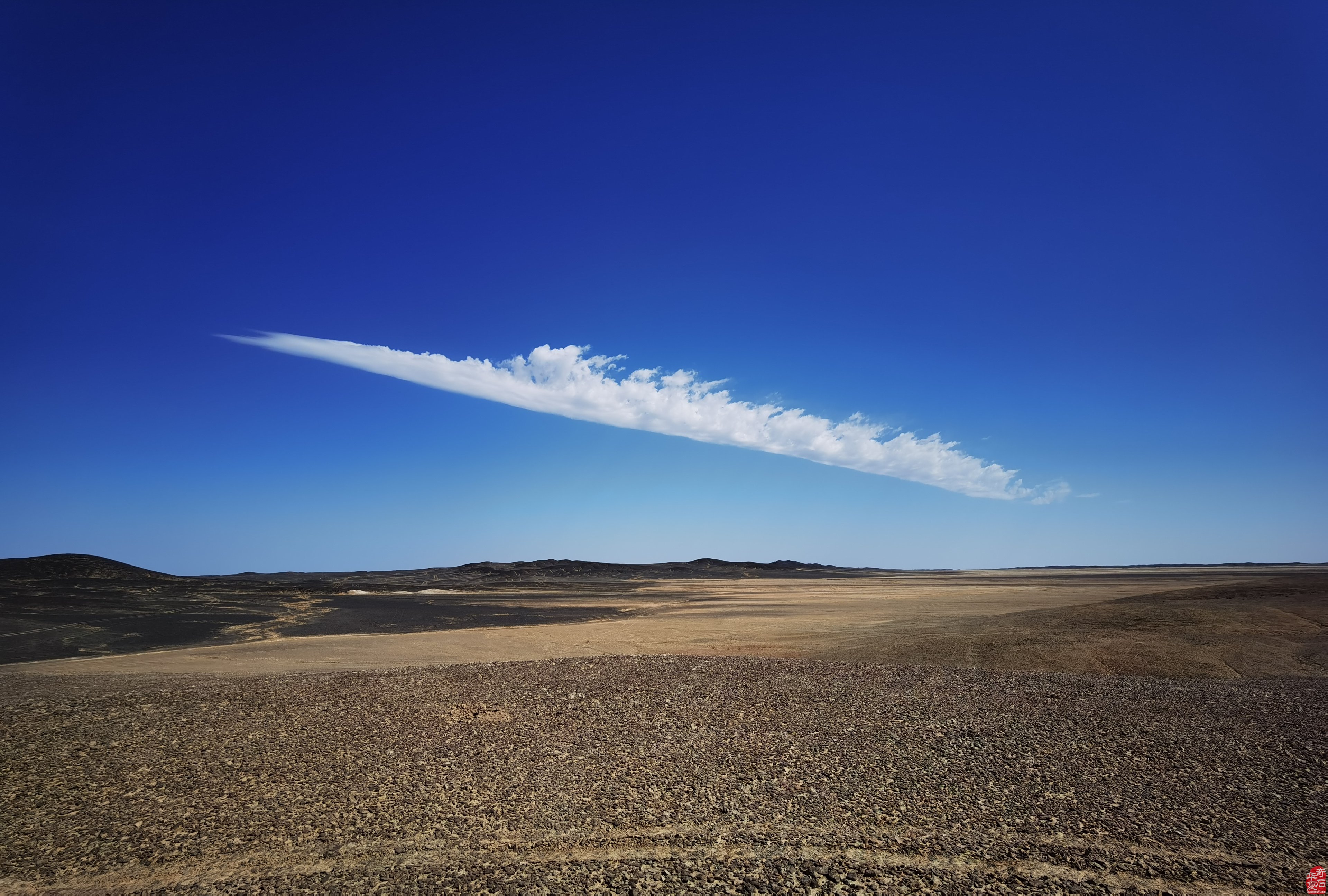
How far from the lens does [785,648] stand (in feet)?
66.5

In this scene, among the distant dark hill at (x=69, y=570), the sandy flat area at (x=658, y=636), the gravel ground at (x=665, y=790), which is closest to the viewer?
the gravel ground at (x=665, y=790)

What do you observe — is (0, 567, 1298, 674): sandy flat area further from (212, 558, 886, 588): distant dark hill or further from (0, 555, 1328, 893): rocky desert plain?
(212, 558, 886, 588): distant dark hill

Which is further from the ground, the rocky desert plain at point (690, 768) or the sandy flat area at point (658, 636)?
the rocky desert plain at point (690, 768)

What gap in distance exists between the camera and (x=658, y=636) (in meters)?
24.2

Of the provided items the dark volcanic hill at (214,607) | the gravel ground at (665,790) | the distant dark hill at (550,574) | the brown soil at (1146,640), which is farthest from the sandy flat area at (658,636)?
the distant dark hill at (550,574)

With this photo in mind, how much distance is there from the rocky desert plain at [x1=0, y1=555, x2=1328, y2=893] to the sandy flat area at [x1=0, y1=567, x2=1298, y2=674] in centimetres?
47

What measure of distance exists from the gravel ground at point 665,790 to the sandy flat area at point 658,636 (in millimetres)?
5717

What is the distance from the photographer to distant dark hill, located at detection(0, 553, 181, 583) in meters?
52.2

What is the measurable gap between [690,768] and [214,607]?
38.7 meters

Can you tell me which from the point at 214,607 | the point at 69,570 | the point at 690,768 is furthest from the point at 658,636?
the point at 69,570

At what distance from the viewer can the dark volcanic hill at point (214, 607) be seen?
2392cm

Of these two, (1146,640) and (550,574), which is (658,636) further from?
(550,574)

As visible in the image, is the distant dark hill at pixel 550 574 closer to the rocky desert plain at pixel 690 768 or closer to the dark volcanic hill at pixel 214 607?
the dark volcanic hill at pixel 214 607

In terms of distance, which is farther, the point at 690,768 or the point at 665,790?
the point at 690,768
